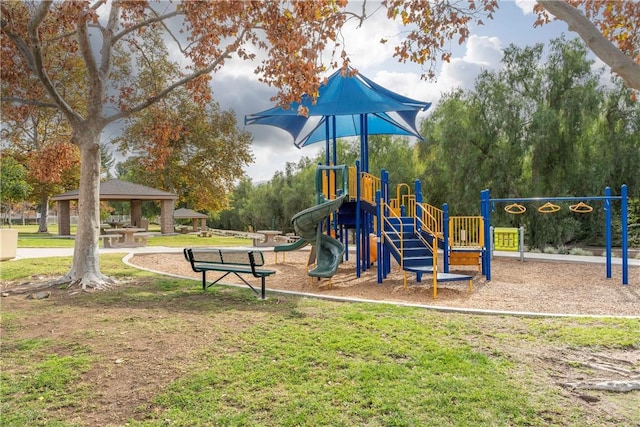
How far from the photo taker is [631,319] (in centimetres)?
601

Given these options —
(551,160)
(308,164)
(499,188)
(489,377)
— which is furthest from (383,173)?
(308,164)

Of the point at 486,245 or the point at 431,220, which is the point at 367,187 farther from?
the point at 486,245

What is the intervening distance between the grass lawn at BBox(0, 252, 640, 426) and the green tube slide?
2.62m

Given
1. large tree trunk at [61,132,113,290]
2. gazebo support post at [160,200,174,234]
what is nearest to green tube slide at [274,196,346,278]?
large tree trunk at [61,132,113,290]

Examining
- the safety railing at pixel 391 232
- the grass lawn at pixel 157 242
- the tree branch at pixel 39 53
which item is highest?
the tree branch at pixel 39 53

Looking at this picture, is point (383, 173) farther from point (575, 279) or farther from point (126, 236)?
point (126, 236)

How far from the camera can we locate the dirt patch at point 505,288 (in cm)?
729

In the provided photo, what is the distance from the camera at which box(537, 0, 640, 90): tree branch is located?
332 centimetres

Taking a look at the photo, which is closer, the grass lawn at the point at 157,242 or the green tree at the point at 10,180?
the grass lawn at the point at 157,242

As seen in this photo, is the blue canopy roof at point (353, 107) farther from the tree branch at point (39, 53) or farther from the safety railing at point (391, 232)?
the tree branch at point (39, 53)

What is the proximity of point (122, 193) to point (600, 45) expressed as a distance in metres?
27.8

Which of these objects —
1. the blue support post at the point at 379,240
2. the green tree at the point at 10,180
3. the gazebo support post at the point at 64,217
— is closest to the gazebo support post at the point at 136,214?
the gazebo support post at the point at 64,217

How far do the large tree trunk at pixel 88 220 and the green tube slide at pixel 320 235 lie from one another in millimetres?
4080

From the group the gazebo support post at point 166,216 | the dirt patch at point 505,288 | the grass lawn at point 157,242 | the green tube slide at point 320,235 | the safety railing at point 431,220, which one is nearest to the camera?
the dirt patch at point 505,288
